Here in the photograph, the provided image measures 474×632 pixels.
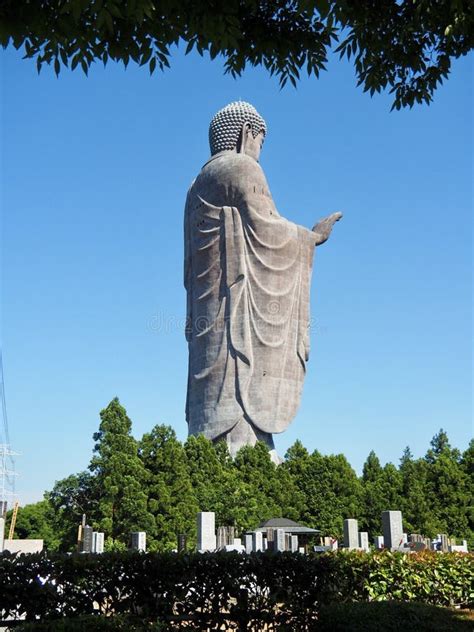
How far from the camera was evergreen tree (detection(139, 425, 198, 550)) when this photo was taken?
26.8 metres

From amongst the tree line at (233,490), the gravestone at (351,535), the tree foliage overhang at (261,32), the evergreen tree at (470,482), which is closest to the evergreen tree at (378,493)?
the tree line at (233,490)

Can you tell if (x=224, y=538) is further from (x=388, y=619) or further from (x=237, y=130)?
(x=237, y=130)

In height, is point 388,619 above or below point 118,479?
below

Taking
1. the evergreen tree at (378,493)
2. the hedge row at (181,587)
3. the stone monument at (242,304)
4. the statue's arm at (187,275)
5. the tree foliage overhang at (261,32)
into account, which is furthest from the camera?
the statue's arm at (187,275)

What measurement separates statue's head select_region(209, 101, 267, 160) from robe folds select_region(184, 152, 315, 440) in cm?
223

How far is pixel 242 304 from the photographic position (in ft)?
126

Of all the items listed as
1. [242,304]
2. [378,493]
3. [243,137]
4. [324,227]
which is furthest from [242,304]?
[378,493]

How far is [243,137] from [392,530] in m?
30.1

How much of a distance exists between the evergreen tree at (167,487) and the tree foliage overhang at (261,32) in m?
21.7

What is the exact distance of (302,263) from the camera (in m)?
40.6

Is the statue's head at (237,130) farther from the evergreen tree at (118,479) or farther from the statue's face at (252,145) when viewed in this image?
the evergreen tree at (118,479)

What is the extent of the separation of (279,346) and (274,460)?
594cm

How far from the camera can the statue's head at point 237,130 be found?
41.9 meters

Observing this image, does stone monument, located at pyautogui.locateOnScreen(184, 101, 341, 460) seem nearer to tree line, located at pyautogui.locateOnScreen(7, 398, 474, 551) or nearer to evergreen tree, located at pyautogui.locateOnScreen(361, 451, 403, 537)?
tree line, located at pyautogui.locateOnScreen(7, 398, 474, 551)
